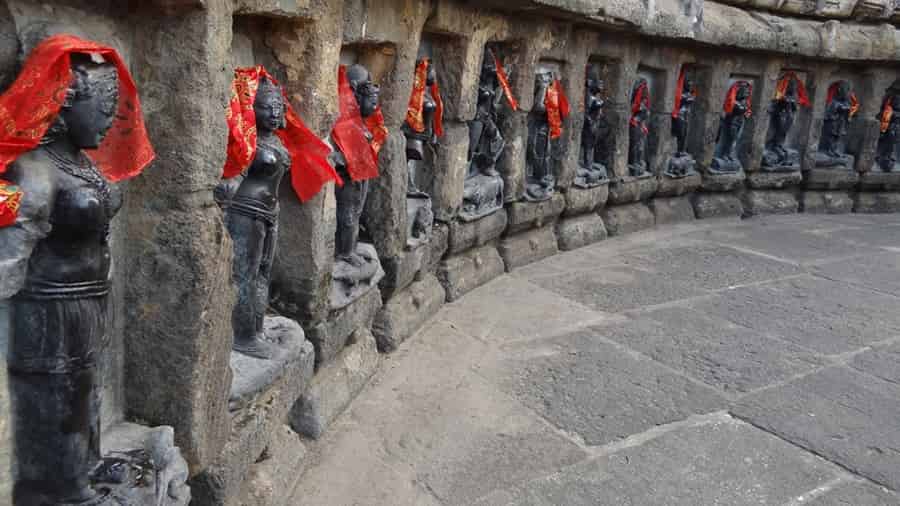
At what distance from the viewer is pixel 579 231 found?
6.59 meters

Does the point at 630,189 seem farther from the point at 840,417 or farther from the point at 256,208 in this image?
the point at 256,208

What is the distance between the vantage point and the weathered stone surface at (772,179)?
28.3 ft

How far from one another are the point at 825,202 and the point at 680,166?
244cm

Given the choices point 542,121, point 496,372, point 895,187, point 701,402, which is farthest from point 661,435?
point 895,187

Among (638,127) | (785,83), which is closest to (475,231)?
(638,127)

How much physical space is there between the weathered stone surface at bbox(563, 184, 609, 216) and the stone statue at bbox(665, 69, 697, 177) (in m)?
1.16

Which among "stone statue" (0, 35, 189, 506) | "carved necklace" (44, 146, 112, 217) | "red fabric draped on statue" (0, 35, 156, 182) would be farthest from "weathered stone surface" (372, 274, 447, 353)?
"red fabric draped on statue" (0, 35, 156, 182)

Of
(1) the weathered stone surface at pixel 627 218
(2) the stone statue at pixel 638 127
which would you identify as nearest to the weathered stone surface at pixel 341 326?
(1) the weathered stone surface at pixel 627 218

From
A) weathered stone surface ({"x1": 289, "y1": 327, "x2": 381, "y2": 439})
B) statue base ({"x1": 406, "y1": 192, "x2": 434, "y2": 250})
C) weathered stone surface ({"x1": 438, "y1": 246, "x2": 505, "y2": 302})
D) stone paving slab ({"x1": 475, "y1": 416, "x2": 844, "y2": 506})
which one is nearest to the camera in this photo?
stone paving slab ({"x1": 475, "y1": 416, "x2": 844, "y2": 506})

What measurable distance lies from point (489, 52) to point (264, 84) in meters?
2.80

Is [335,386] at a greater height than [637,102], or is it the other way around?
[637,102]

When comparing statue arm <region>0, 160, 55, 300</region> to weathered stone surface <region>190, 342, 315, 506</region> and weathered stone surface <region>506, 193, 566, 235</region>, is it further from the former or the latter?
weathered stone surface <region>506, 193, 566, 235</region>

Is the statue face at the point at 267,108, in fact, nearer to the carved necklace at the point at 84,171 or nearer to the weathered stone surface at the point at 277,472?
the carved necklace at the point at 84,171

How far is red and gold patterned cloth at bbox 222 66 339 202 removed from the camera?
2.46m
